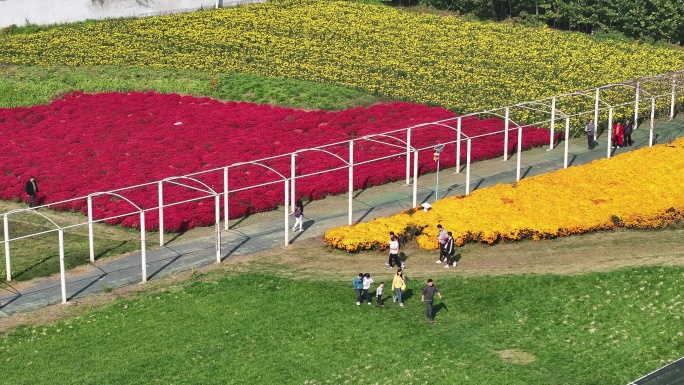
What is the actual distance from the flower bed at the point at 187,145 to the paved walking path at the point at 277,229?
1.17 meters

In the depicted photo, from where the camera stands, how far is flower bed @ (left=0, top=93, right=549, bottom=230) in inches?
2192

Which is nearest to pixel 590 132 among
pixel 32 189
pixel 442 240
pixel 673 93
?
pixel 673 93

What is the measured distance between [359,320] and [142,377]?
8.09 m

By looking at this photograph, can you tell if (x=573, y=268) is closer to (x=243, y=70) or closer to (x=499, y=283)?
(x=499, y=283)

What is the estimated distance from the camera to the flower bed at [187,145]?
55688 mm

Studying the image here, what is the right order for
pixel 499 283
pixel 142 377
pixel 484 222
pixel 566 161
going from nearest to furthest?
pixel 142 377, pixel 499 283, pixel 484 222, pixel 566 161

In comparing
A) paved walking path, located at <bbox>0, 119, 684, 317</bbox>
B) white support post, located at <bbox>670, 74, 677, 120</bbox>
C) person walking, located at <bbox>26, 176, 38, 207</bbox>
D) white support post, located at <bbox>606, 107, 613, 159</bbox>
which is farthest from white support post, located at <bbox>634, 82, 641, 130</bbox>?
person walking, located at <bbox>26, 176, 38, 207</bbox>

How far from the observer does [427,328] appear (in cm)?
4191

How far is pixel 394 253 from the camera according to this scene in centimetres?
4672

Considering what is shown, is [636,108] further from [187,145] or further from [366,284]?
[366,284]

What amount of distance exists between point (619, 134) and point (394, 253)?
19.5 meters

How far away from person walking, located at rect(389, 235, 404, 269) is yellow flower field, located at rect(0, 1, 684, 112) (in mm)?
23628

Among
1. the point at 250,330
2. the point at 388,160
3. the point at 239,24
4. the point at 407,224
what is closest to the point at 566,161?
the point at 388,160

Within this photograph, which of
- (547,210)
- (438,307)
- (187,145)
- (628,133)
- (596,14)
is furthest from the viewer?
(596,14)
